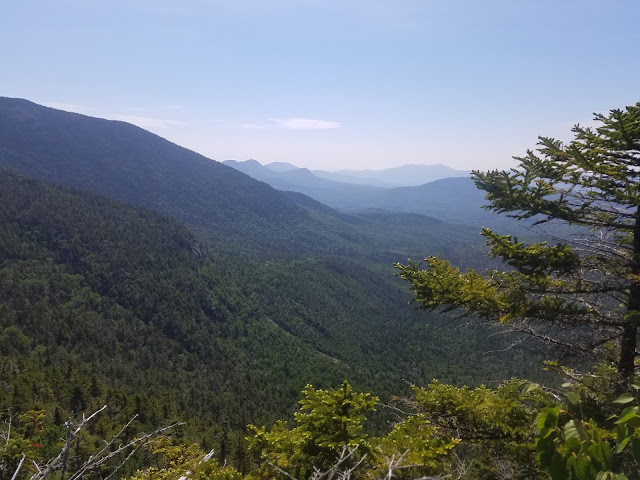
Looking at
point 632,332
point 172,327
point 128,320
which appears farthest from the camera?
point 172,327

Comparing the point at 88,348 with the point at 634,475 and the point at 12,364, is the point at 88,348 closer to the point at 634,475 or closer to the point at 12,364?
the point at 12,364

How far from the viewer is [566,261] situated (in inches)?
265

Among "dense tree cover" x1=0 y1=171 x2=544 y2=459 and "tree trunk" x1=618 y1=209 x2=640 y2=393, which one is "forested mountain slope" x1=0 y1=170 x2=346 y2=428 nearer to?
"dense tree cover" x1=0 y1=171 x2=544 y2=459

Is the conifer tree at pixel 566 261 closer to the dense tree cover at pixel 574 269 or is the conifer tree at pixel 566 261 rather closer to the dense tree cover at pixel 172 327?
the dense tree cover at pixel 574 269

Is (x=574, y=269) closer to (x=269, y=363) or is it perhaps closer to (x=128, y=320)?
(x=269, y=363)

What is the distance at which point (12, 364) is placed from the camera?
5425 centimetres

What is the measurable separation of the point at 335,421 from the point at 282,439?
52.2 inches

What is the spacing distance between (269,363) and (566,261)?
310ft

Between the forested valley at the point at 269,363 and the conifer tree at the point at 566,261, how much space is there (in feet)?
0.22

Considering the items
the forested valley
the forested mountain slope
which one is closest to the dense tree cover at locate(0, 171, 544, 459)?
the forested mountain slope

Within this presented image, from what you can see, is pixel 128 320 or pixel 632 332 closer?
pixel 632 332

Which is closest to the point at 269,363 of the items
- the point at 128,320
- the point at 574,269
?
the point at 128,320

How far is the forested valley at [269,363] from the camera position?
20.6 ft

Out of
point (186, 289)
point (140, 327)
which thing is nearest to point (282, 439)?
point (140, 327)
